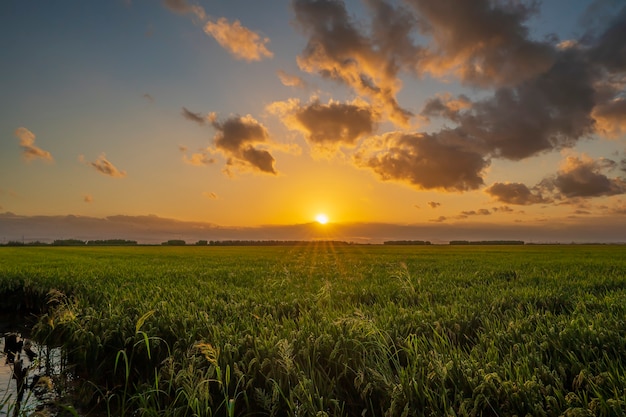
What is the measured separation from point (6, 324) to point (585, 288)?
17049mm

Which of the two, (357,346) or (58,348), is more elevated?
(357,346)

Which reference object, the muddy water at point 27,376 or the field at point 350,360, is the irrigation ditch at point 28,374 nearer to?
the muddy water at point 27,376

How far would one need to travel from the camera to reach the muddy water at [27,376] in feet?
14.8

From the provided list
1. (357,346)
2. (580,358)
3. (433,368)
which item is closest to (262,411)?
(357,346)

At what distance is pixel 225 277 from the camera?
15492 millimetres

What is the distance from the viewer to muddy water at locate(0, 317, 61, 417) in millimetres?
4518

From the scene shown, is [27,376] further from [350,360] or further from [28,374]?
[350,360]

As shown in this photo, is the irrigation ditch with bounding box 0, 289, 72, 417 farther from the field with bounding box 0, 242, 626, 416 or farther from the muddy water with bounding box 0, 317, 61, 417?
the field with bounding box 0, 242, 626, 416

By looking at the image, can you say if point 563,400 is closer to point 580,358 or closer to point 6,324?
point 580,358

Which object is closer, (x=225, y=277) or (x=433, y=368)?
(x=433, y=368)

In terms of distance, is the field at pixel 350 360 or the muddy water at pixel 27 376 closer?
the field at pixel 350 360

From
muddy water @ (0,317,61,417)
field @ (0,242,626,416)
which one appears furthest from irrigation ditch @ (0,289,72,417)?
field @ (0,242,626,416)

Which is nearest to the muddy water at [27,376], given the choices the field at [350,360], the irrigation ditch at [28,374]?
the irrigation ditch at [28,374]

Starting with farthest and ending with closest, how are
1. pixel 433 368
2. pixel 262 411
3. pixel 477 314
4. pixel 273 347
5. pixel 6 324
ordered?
pixel 6 324 < pixel 477 314 < pixel 273 347 < pixel 262 411 < pixel 433 368
